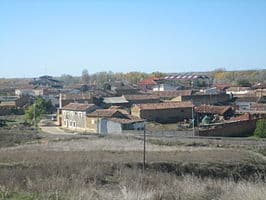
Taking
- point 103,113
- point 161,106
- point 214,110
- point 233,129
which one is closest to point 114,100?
point 161,106

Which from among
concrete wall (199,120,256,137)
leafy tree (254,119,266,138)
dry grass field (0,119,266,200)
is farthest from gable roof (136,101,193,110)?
leafy tree (254,119,266,138)

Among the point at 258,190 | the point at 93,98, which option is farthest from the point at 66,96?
the point at 258,190

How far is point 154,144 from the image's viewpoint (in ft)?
88.3

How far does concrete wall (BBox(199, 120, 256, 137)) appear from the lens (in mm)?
29641

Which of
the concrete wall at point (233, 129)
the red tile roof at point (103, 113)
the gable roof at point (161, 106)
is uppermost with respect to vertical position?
the gable roof at point (161, 106)

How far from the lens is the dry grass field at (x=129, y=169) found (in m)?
7.02

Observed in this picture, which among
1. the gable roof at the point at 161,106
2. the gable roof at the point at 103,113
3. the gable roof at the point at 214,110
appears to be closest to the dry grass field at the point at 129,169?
the gable roof at the point at 103,113

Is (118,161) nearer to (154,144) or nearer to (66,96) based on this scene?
Result: (154,144)

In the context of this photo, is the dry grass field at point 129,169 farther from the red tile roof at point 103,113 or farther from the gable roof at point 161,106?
the gable roof at point 161,106

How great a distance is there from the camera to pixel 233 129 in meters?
30.4

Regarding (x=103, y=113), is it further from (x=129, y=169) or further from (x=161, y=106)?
(x=129, y=169)

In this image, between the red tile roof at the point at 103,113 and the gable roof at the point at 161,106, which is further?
the gable roof at the point at 161,106

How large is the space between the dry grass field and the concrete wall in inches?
116

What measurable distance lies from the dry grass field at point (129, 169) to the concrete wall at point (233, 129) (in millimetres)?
2948
